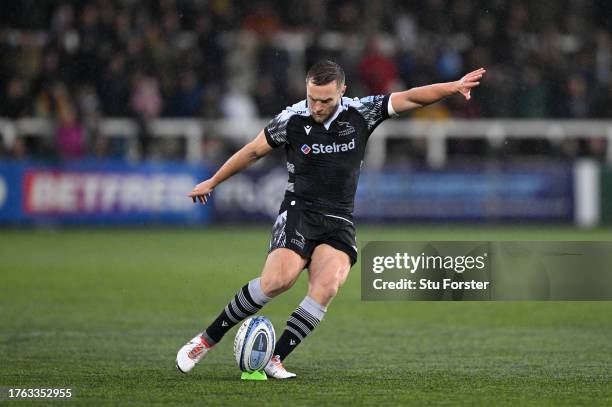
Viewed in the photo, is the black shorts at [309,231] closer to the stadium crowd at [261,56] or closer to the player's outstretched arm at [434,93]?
the player's outstretched arm at [434,93]

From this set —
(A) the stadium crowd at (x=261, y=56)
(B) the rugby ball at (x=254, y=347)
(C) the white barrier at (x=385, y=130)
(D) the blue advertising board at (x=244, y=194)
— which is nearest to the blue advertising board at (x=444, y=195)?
(D) the blue advertising board at (x=244, y=194)

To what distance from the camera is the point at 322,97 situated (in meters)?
7.88

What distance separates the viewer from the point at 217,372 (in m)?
8.38

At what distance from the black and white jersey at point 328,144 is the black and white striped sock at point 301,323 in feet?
2.04

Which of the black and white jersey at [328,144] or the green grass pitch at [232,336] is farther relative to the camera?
the black and white jersey at [328,144]

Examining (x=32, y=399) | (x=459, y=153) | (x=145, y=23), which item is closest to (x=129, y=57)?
(x=145, y=23)

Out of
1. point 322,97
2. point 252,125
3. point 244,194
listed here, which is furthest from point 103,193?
point 322,97

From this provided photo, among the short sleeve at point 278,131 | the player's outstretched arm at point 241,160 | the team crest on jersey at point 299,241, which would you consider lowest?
the team crest on jersey at point 299,241

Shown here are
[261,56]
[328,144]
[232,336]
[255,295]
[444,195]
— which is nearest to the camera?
[255,295]

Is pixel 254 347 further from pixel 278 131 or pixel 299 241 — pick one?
pixel 278 131

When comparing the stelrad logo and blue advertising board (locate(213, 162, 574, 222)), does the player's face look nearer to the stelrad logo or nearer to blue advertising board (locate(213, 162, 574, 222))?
the stelrad logo

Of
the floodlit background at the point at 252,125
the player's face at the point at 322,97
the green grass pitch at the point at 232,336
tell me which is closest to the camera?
the green grass pitch at the point at 232,336

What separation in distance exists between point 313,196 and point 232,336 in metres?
3.05

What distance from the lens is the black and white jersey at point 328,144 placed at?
8.09 metres
